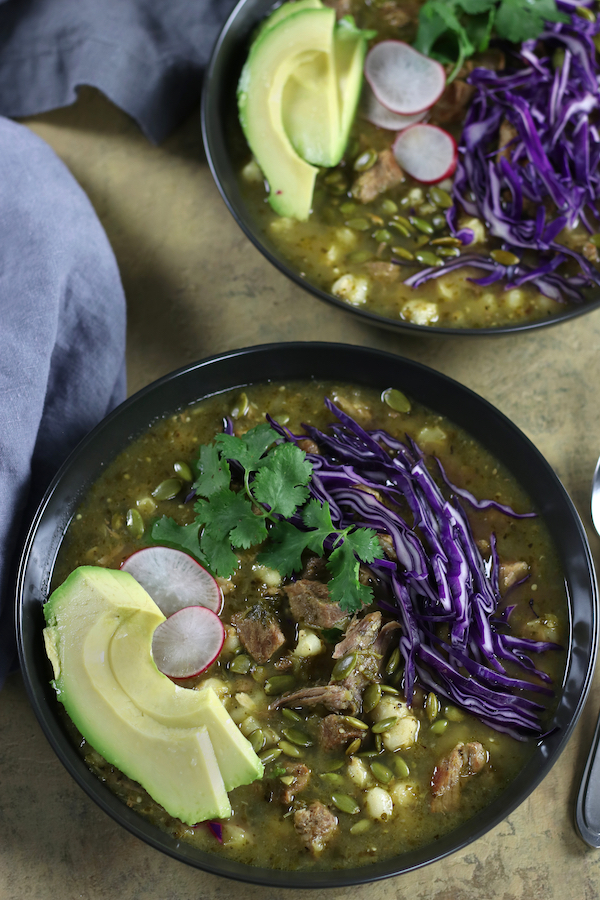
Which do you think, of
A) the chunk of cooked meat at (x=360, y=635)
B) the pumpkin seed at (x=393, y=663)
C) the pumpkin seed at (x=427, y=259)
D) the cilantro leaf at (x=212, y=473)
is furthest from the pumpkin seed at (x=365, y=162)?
the pumpkin seed at (x=393, y=663)

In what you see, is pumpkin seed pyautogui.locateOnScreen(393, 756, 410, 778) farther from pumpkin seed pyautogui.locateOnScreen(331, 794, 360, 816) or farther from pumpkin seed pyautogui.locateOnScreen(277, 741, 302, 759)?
pumpkin seed pyautogui.locateOnScreen(277, 741, 302, 759)

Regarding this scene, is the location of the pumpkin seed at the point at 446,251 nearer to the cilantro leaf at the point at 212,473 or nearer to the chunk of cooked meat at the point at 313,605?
the cilantro leaf at the point at 212,473

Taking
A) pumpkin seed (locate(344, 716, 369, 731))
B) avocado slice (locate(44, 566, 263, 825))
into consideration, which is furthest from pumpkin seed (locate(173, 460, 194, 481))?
pumpkin seed (locate(344, 716, 369, 731))

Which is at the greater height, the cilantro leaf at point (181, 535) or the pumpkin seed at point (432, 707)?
the cilantro leaf at point (181, 535)

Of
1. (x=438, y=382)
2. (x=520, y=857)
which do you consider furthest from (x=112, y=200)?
(x=520, y=857)

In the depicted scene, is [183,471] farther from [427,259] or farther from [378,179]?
[378,179]

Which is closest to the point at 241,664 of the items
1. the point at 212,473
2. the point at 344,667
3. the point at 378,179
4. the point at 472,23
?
the point at 344,667
